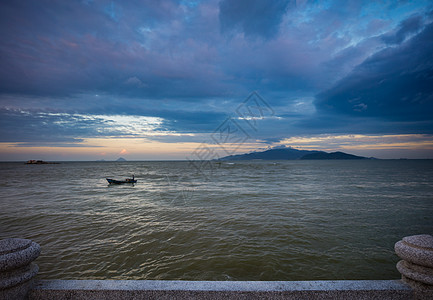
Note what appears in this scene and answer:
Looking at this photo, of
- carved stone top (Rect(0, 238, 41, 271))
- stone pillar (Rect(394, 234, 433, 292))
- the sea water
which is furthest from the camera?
the sea water

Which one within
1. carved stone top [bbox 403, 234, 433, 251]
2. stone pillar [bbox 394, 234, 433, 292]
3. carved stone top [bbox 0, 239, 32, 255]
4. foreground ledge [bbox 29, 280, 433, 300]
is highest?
carved stone top [bbox 0, 239, 32, 255]

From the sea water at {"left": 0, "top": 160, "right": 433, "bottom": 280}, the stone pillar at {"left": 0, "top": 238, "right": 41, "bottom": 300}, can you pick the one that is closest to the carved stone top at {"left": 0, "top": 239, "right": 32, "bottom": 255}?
the stone pillar at {"left": 0, "top": 238, "right": 41, "bottom": 300}

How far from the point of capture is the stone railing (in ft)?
8.57

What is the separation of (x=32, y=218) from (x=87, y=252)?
23.3 feet

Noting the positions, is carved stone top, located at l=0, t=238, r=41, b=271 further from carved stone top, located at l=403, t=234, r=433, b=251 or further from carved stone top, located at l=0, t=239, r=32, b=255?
carved stone top, located at l=403, t=234, r=433, b=251

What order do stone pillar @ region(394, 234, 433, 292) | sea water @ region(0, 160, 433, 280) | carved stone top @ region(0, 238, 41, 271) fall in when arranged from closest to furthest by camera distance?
carved stone top @ region(0, 238, 41, 271) → stone pillar @ region(394, 234, 433, 292) → sea water @ region(0, 160, 433, 280)

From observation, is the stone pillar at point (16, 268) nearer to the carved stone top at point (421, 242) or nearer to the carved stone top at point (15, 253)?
the carved stone top at point (15, 253)

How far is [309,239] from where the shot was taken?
7.72 meters

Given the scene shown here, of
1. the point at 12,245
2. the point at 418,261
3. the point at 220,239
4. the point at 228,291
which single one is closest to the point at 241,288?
the point at 228,291

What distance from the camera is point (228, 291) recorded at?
2.67m

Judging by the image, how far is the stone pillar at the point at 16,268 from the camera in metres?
2.45

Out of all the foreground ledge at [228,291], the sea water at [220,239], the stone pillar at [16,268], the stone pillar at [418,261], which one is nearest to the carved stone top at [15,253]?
the stone pillar at [16,268]

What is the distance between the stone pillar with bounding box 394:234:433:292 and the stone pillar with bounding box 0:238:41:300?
4.72 m

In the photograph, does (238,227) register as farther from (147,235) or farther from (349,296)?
(349,296)
